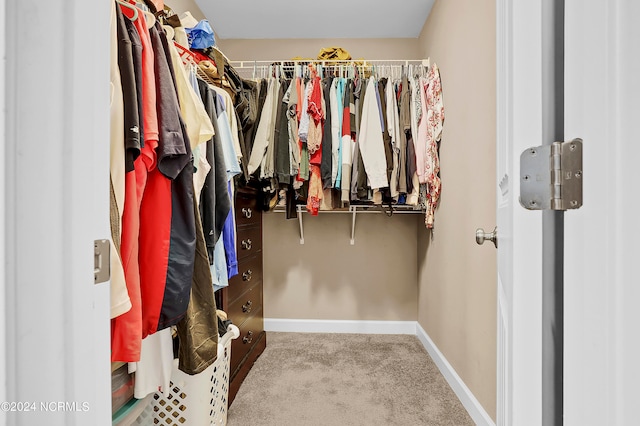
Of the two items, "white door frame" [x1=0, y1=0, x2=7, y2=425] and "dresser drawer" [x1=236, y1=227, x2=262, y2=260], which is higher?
"white door frame" [x1=0, y1=0, x2=7, y2=425]

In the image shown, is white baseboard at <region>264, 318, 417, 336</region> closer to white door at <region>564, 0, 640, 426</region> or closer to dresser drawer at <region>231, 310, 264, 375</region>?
dresser drawer at <region>231, 310, 264, 375</region>

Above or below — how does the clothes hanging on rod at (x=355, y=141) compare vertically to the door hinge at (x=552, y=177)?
above

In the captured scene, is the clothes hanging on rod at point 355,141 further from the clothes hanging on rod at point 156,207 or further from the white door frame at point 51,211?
the white door frame at point 51,211

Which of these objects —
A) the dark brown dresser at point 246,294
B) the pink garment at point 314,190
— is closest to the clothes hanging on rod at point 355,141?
the pink garment at point 314,190

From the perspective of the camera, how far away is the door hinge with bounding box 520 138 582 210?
0.40 metres

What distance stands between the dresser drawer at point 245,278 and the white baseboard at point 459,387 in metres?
1.36

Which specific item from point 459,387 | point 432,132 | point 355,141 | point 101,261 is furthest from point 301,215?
point 101,261

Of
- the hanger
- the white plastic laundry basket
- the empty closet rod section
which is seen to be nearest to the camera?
the hanger

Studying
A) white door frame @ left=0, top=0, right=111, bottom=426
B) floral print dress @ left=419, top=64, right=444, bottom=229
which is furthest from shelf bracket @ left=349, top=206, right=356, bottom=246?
white door frame @ left=0, top=0, right=111, bottom=426

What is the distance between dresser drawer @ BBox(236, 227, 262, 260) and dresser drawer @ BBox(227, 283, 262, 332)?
0.90ft

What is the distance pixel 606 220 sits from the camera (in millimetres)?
366

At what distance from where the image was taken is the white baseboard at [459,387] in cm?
158

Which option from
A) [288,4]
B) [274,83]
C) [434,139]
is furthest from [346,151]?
[288,4]

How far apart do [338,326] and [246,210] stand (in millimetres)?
1410
